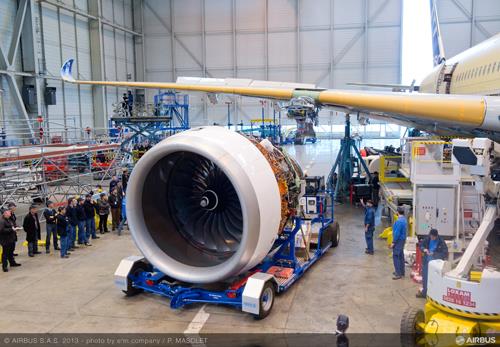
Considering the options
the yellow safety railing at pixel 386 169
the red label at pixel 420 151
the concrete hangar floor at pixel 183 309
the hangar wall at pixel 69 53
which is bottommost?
the concrete hangar floor at pixel 183 309

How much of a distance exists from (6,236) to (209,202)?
5.25 m

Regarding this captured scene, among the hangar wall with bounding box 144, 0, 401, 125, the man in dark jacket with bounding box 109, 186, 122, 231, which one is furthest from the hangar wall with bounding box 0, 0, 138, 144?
the man in dark jacket with bounding box 109, 186, 122, 231

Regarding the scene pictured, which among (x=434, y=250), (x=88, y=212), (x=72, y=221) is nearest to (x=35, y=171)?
(x=88, y=212)

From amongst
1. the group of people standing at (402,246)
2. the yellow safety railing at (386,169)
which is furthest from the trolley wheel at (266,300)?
the yellow safety railing at (386,169)

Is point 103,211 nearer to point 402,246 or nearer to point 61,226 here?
point 61,226

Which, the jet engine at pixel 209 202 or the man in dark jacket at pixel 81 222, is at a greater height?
the jet engine at pixel 209 202

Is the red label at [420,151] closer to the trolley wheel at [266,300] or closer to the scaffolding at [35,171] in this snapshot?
the trolley wheel at [266,300]

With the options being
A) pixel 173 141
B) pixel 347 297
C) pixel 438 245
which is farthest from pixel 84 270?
pixel 438 245

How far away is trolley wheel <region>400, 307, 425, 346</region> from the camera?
240 inches

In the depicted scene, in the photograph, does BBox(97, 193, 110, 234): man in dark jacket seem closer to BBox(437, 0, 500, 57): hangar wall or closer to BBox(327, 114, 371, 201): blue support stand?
BBox(327, 114, 371, 201): blue support stand

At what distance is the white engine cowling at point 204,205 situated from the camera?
23.3 ft

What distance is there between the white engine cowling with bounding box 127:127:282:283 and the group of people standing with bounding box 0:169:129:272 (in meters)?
3.99

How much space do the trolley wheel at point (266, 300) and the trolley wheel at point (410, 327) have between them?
2.22 metres

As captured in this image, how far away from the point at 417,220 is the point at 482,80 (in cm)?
457
